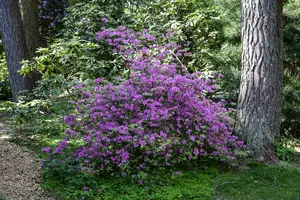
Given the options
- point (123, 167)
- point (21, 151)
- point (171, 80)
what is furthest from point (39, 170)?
point (171, 80)

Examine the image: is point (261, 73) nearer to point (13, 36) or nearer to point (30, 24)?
point (13, 36)

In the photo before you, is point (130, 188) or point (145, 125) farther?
point (145, 125)

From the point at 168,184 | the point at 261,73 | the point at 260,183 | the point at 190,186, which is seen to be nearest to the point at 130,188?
the point at 168,184

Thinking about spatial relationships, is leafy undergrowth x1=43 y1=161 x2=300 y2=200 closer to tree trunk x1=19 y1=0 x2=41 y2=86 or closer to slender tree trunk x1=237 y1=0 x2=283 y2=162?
slender tree trunk x1=237 y1=0 x2=283 y2=162

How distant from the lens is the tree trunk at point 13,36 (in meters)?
6.88

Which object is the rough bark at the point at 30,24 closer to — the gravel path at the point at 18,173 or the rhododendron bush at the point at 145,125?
the gravel path at the point at 18,173

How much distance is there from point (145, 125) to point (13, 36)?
4.09 metres

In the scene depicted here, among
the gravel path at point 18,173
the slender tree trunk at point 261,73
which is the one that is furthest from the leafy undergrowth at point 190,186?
the slender tree trunk at point 261,73

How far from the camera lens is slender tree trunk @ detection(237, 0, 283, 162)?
15.9 ft

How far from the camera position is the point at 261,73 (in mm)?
4895

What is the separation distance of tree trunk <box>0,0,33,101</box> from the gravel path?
219 cm

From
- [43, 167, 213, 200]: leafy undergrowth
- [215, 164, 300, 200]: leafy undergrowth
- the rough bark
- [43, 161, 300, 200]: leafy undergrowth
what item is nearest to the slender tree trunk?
[215, 164, 300, 200]: leafy undergrowth

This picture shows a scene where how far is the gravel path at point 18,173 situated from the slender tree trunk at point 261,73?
292 cm

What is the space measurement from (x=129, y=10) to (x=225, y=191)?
6.69 m
